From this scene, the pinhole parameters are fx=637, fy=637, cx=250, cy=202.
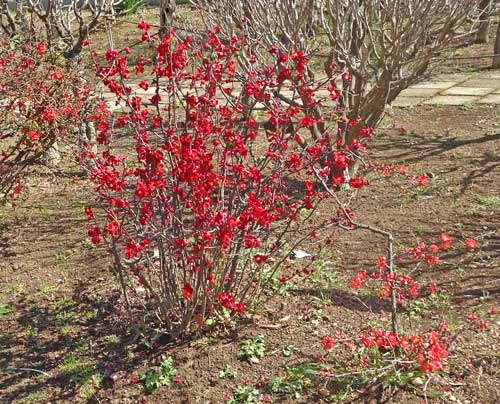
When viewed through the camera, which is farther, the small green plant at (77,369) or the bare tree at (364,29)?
the bare tree at (364,29)

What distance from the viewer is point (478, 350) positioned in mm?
3230

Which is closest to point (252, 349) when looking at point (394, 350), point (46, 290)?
point (394, 350)

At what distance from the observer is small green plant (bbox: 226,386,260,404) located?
297 centimetres

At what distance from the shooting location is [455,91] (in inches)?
322

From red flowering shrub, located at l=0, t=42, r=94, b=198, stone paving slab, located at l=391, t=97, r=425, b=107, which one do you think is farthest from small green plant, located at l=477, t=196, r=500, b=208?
red flowering shrub, located at l=0, t=42, r=94, b=198

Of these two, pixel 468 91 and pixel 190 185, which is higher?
pixel 190 185

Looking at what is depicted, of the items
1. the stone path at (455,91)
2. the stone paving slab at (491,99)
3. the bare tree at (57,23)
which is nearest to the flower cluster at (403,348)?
the bare tree at (57,23)

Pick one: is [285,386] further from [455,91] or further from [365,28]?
[455,91]

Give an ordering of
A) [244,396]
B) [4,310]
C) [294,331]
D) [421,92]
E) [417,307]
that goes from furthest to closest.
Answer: [421,92] → [4,310] → [417,307] → [294,331] → [244,396]

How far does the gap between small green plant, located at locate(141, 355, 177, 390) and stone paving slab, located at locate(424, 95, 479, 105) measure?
5.63 metres

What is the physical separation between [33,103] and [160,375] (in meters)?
2.90

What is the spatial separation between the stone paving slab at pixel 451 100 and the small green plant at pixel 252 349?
5.27 metres

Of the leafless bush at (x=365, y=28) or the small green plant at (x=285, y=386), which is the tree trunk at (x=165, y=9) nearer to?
the leafless bush at (x=365, y=28)

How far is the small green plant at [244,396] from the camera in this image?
9.75 ft
